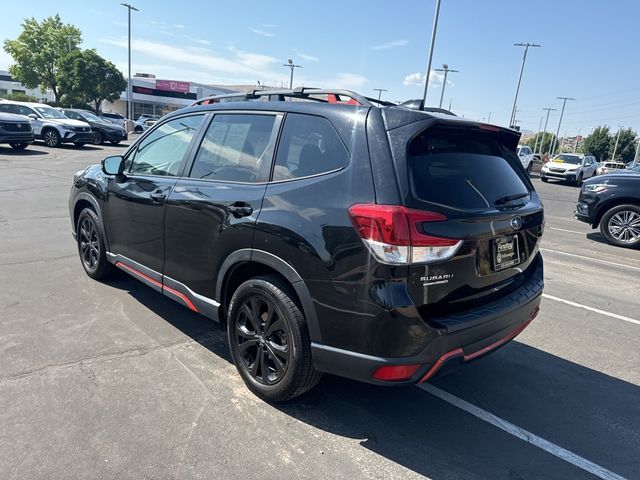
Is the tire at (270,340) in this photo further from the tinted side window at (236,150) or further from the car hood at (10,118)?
the car hood at (10,118)

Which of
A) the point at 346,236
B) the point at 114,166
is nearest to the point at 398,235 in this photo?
the point at 346,236

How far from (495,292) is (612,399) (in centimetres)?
142

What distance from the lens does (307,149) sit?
284cm

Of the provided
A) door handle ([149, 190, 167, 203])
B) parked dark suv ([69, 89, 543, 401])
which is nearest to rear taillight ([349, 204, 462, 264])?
parked dark suv ([69, 89, 543, 401])

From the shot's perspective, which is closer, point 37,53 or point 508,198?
point 508,198

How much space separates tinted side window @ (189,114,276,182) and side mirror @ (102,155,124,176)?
1.16 metres

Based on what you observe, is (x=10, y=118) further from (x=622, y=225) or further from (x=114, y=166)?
(x=622, y=225)

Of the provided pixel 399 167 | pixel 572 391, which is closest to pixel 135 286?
pixel 399 167

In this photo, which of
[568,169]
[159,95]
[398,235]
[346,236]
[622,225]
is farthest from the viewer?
[159,95]

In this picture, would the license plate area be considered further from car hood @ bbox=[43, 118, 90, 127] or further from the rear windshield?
car hood @ bbox=[43, 118, 90, 127]

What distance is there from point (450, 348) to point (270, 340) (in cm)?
111

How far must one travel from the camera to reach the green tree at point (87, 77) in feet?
161

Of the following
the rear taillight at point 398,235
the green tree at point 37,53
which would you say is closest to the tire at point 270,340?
the rear taillight at point 398,235

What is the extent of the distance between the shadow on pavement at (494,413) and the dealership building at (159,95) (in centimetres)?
7001
